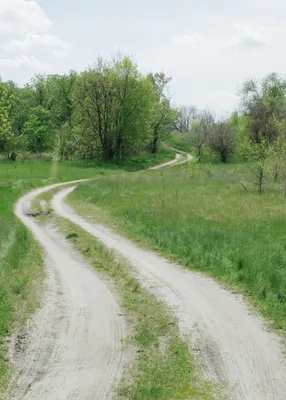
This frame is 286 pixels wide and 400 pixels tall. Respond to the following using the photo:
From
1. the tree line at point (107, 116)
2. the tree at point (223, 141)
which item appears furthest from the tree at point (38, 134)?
the tree at point (223, 141)

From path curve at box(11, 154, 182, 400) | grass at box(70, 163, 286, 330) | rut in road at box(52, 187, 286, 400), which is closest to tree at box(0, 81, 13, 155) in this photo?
grass at box(70, 163, 286, 330)

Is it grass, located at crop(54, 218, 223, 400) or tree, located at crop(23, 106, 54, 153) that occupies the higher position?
tree, located at crop(23, 106, 54, 153)

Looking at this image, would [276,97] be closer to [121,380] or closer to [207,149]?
[207,149]

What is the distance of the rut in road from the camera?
799 centimetres

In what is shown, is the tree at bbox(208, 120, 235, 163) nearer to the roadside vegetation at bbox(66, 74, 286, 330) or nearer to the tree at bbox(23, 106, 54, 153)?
the roadside vegetation at bbox(66, 74, 286, 330)

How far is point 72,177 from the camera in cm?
4656

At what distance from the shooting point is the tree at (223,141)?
74562 millimetres

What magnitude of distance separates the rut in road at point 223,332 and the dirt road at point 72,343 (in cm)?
183

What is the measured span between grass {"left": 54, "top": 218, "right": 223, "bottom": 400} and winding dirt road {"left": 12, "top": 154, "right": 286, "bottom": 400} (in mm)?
298

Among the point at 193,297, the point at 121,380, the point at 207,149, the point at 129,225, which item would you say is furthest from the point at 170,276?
the point at 207,149

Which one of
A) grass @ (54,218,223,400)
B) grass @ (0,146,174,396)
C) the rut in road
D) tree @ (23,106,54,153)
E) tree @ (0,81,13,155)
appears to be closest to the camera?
grass @ (54,218,223,400)

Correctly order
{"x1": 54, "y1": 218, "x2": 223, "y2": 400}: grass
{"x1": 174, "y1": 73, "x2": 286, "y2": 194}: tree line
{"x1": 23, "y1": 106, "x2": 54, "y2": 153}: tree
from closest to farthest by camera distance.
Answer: {"x1": 54, "y1": 218, "x2": 223, "y2": 400}: grass, {"x1": 174, "y1": 73, "x2": 286, "y2": 194}: tree line, {"x1": 23, "y1": 106, "x2": 54, "y2": 153}: tree

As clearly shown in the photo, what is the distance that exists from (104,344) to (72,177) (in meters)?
38.2

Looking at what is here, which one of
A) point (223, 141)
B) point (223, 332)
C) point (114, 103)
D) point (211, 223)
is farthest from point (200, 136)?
point (223, 332)
